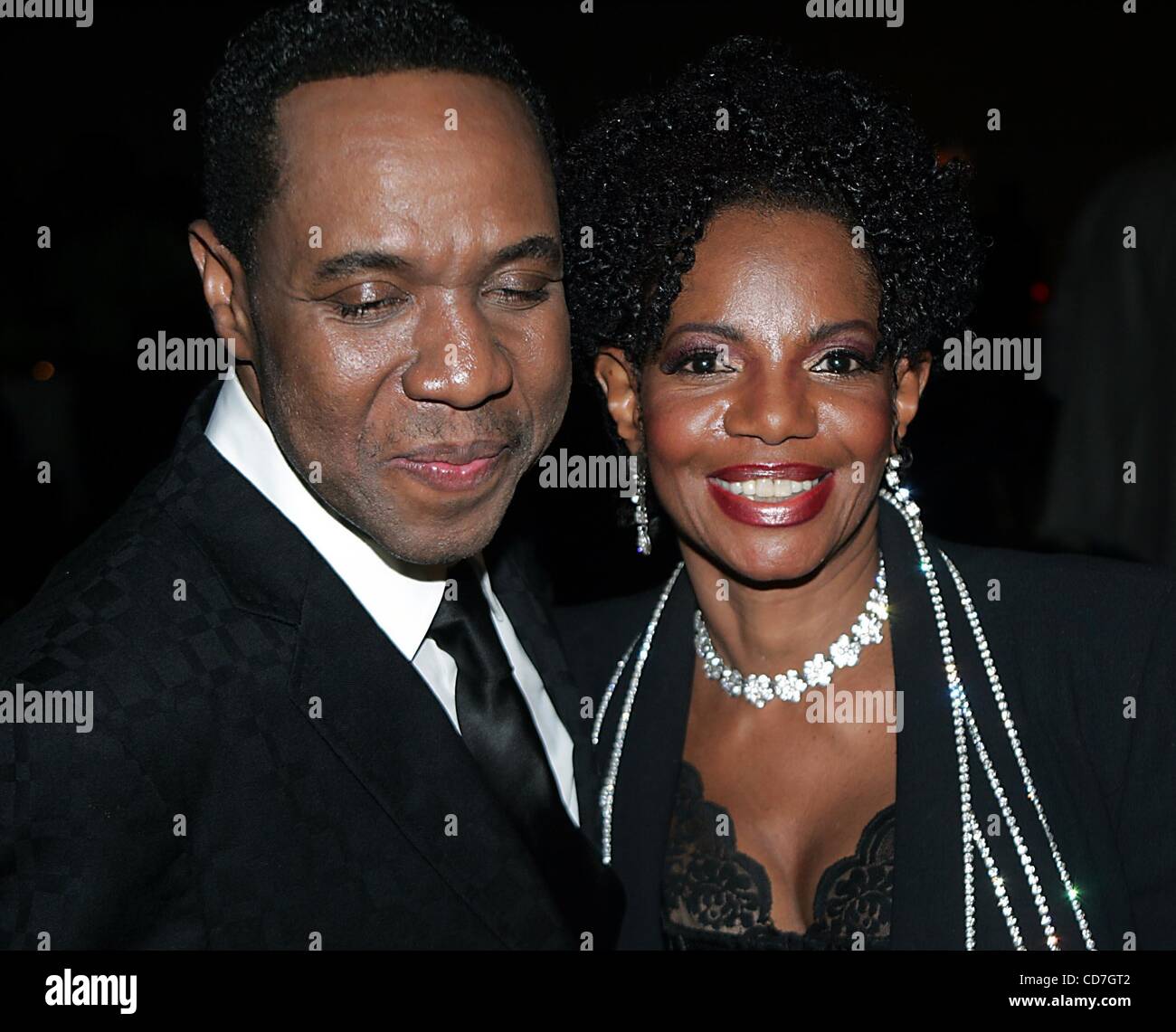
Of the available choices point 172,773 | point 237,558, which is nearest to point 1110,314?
point 237,558

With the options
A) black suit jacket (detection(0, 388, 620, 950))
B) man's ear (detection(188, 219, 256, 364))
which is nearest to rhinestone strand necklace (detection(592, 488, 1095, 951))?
black suit jacket (detection(0, 388, 620, 950))

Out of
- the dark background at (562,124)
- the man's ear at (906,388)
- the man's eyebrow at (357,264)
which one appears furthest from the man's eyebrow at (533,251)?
the dark background at (562,124)

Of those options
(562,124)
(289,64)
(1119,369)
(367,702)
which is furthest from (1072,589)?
(562,124)

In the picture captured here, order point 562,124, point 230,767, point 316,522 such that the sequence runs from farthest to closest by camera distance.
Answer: point 562,124 → point 316,522 → point 230,767

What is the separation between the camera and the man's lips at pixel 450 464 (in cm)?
184

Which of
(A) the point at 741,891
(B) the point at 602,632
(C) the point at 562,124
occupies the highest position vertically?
(C) the point at 562,124

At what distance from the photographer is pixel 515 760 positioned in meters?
2.06

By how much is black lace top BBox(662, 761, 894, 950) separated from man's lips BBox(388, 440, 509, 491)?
3.24 feet

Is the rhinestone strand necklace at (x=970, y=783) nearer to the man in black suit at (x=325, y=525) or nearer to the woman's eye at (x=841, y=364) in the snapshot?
the woman's eye at (x=841, y=364)

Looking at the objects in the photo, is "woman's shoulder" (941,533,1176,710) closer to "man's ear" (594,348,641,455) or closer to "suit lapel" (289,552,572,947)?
"man's ear" (594,348,641,455)

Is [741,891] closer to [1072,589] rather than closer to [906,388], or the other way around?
[1072,589]

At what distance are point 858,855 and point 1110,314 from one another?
99.1 inches

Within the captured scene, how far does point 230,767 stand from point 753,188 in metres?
1.44

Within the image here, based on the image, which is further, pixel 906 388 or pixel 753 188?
pixel 906 388
